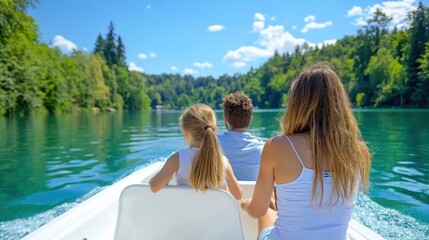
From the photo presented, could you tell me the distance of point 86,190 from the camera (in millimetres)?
5246

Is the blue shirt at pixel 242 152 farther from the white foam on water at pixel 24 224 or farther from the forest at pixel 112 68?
A: the forest at pixel 112 68

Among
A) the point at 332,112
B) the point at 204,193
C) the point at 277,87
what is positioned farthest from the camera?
the point at 277,87

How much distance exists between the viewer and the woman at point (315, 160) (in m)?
1.38

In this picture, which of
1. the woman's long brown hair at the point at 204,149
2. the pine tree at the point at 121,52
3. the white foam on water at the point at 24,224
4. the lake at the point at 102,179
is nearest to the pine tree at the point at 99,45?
the pine tree at the point at 121,52

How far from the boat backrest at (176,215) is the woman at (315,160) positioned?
313 mm

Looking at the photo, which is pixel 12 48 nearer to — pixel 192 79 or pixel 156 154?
pixel 156 154

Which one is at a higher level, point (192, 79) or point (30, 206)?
point (192, 79)

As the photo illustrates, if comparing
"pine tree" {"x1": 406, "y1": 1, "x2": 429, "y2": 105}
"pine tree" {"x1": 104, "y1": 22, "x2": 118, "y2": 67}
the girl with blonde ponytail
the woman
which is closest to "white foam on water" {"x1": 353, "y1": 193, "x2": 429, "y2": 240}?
the girl with blonde ponytail

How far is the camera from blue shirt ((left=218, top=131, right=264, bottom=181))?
2879 mm

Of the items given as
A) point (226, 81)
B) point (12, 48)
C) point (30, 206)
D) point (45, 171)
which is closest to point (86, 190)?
point (30, 206)

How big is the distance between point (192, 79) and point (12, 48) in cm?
13198

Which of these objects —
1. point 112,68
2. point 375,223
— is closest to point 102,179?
point 375,223

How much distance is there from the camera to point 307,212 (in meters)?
1.44

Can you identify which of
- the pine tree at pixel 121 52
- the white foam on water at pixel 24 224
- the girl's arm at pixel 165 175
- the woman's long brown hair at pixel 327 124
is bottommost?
the white foam on water at pixel 24 224
